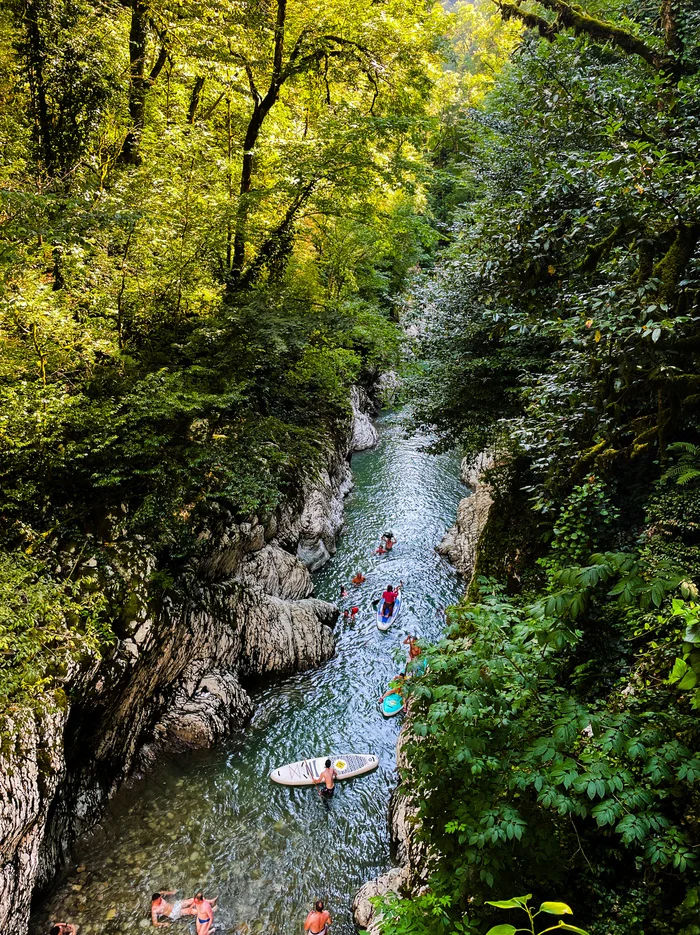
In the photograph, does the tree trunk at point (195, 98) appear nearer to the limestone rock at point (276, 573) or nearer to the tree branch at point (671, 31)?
the tree branch at point (671, 31)

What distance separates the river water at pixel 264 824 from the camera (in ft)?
24.1

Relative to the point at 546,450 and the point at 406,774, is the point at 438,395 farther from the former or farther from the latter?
the point at 406,774

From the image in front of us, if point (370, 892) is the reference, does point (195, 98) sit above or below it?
above

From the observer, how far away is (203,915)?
7.12m

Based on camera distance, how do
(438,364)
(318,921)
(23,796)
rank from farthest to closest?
(438,364) → (318,921) → (23,796)

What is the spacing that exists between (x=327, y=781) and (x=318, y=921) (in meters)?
2.24

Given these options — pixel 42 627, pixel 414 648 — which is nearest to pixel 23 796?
pixel 42 627

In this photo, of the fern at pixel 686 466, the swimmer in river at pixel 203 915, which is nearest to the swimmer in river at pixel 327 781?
the swimmer in river at pixel 203 915

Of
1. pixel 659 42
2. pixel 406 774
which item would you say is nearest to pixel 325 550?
pixel 406 774

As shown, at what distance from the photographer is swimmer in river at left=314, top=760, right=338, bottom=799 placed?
9.13 metres

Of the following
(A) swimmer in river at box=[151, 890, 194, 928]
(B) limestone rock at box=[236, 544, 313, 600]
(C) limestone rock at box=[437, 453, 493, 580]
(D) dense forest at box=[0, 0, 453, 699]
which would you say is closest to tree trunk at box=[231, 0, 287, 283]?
(D) dense forest at box=[0, 0, 453, 699]

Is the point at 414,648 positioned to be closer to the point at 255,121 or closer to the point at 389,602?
the point at 389,602

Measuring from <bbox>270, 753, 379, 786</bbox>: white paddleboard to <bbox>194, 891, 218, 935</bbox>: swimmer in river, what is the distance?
7.76 feet

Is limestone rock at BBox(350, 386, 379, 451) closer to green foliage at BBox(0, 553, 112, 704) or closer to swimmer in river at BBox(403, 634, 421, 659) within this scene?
swimmer in river at BBox(403, 634, 421, 659)
